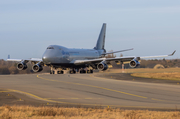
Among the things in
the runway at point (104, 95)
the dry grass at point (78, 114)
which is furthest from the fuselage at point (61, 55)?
the dry grass at point (78, 114)

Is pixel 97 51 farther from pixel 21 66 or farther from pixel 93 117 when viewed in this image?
pixel 93 117

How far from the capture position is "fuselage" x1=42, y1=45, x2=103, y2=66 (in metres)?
55.4

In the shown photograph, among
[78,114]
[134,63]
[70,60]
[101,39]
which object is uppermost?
[101,39]

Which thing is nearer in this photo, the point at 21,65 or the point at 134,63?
the point at 134,63

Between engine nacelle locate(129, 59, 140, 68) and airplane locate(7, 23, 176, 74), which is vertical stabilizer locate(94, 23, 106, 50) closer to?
airplane locate(7, 23, 176, 74)

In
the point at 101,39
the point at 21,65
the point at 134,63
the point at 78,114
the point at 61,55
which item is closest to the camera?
the point at 78,114

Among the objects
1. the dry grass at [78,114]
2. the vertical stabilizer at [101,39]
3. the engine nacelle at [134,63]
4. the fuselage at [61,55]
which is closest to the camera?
the dry grass at [78,114]

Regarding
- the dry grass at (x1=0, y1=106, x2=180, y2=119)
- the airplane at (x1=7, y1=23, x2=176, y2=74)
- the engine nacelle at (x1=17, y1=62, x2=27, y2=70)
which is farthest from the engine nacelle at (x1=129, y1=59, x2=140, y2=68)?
the dry grass at (x1=0, y1=106, x2=180, y2=119)

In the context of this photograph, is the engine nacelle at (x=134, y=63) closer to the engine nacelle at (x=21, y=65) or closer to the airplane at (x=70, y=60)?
the airplane at (x=70, y=60)

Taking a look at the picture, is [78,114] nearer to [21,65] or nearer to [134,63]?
[134,63]

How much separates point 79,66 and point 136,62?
1512 cm

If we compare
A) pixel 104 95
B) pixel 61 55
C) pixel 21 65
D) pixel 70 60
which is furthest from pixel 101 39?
pixel 104 95

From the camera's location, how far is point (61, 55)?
5762cm

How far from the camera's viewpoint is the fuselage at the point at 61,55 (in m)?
55.4
